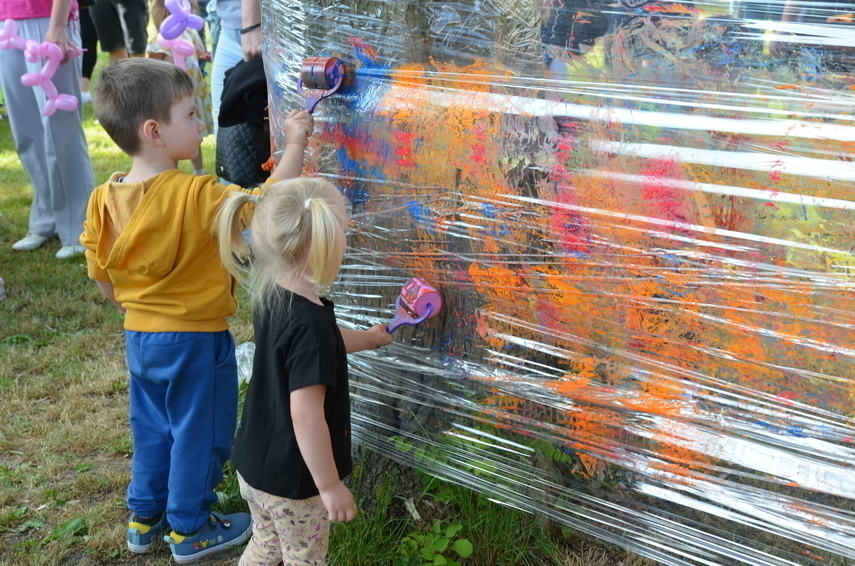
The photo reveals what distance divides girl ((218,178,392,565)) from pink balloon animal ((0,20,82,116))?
2693mm

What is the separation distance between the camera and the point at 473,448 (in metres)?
2.03

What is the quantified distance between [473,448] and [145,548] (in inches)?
37.9

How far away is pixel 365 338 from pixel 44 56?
295 cm

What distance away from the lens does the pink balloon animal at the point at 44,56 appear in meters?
3.90

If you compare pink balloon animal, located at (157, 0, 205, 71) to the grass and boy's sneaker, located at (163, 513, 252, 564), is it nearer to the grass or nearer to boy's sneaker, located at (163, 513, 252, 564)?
the grass

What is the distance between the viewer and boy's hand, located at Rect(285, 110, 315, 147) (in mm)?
1950

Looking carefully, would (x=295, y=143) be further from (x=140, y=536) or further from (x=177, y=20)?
(x=177, y=20)

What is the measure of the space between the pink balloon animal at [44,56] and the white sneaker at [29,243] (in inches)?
33.2

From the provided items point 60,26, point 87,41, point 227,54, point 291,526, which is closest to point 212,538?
point 291,526

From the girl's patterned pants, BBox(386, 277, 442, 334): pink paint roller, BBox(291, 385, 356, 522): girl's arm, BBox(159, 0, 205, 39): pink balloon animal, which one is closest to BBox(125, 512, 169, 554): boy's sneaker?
the girl's patterned pants

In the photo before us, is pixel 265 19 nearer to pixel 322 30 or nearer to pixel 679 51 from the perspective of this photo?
pixel 322 30

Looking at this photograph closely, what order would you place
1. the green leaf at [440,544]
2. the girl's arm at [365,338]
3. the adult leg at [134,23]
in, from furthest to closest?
the adult leg at [134,23] < the green leaf at [440,544] < the girl's arm at [365,338]

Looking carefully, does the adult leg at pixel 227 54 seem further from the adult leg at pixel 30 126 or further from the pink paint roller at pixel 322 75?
the pink paint roller at pixel 322 75

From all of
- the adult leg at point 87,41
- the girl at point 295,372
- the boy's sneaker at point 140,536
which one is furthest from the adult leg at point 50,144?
the adult leg at point 87,41
